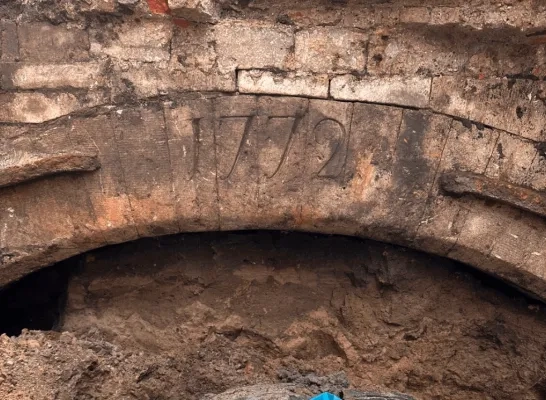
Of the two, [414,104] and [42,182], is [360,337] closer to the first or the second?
[414,104]

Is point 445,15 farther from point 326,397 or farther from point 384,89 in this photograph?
point 326,397

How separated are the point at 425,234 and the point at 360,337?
0.71 meters

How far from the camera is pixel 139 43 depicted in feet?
9.98

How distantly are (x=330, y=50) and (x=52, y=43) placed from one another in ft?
4.44

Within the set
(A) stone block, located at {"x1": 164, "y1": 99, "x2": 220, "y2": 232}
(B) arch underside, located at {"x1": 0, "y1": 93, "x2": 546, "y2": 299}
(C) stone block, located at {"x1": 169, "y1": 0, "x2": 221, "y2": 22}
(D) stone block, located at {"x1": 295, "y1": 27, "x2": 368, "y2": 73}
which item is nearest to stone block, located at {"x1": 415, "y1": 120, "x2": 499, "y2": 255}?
(B) arch underside, located at {"x1": 0, "y1": 93, "x2": 546, "y2": 299}

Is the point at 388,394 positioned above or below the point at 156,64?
below

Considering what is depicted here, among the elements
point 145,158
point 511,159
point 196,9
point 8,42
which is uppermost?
point 196,9

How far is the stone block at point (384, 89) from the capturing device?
120 inches

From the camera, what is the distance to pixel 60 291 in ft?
12.2

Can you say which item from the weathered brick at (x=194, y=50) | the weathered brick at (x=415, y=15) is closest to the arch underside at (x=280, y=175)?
the weathered brick at (x=194, y=50)

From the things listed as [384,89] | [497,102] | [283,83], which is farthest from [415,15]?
[283,83]

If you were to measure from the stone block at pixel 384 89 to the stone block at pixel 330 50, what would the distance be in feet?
0.21

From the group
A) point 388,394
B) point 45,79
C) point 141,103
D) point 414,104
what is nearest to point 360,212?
point 414,104

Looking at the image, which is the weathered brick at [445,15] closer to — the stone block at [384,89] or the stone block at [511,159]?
the stone block at [384,89]
